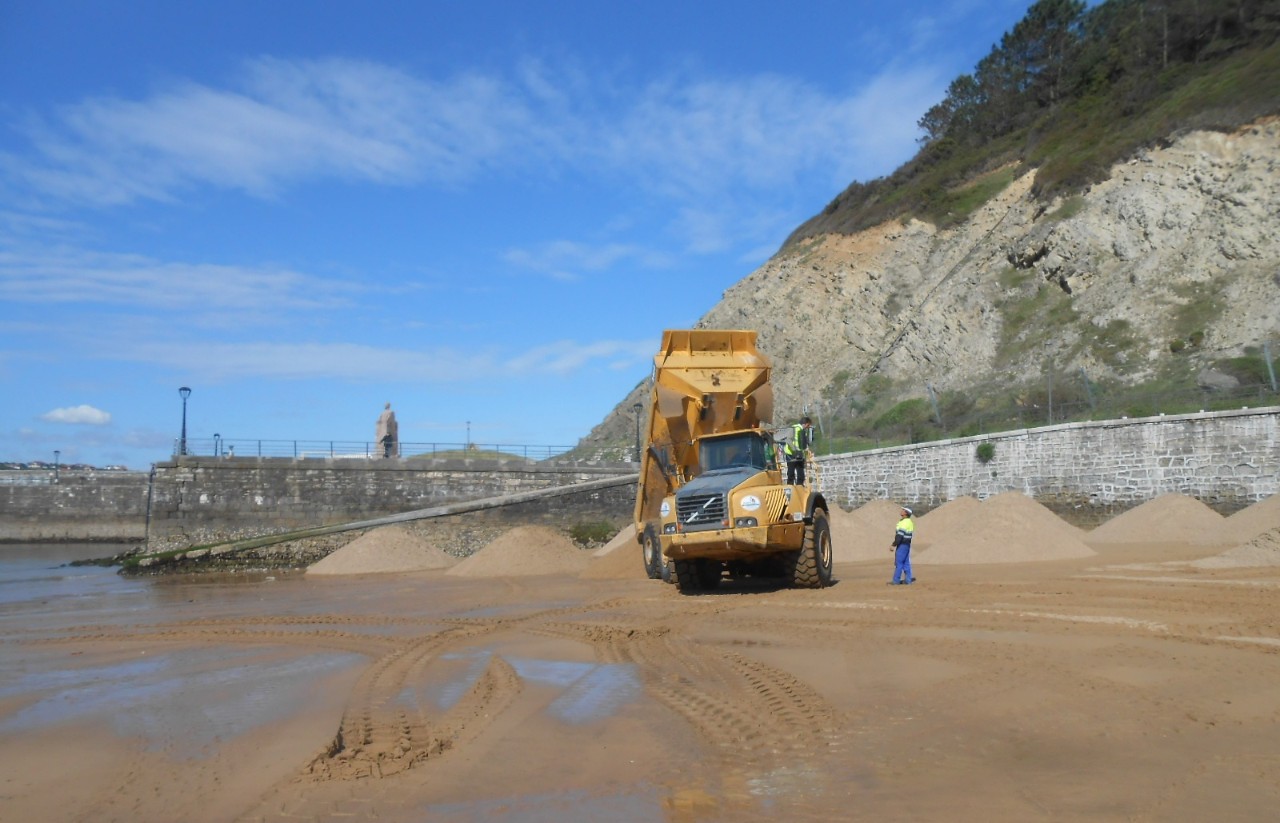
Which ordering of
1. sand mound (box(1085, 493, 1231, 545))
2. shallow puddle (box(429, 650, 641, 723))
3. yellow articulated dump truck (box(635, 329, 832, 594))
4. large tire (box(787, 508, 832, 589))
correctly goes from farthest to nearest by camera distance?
1. sand mound (box(1085, 493, 1231, 545))
2. large tire (box(787, 508, 832, 589))
3. yellow articulated dump truck (box(635, 329, 832, 594))
4. shallow puddle (box(429, 650, 641, 723))

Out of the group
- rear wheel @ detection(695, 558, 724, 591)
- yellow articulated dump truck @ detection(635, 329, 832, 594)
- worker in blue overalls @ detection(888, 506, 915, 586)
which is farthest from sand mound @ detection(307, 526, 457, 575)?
worker in blue overalls @ detection(888, 506, 915, 586)

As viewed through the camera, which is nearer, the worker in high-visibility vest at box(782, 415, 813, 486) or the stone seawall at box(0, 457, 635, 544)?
the worker in high-visibility vest at box(782, 415, 813, 486)

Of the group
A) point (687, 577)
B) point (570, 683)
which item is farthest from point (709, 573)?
point (570, 683)

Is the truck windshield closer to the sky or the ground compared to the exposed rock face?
closer to the ground

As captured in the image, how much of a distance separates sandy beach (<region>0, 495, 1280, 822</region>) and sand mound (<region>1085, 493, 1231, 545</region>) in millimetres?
4228

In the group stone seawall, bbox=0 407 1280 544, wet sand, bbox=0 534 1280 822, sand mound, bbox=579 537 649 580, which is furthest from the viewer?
stone seawall, bbox=0 407 1280 544

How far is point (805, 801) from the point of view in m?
4.89

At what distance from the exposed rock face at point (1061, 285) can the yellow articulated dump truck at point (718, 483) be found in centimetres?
1513

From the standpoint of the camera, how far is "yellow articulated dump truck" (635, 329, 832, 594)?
45.5ft

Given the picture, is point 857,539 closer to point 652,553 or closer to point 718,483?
point 652,553

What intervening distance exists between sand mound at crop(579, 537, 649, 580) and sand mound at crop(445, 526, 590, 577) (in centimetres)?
151

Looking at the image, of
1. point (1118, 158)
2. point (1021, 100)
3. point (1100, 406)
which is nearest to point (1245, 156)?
point (1118, 158)

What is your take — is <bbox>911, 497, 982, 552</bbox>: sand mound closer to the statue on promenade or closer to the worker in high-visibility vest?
the worker in high-visibility vest

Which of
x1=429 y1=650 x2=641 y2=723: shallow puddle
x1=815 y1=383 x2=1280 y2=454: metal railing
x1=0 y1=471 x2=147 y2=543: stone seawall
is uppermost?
x1=815 y1=383 x2=1280 y2=454: metal railing
